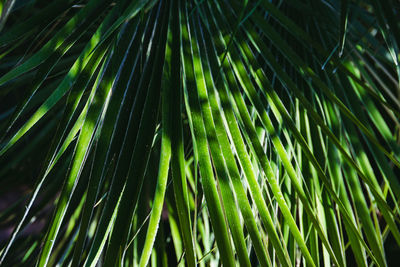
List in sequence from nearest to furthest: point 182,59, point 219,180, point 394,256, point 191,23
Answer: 1. point 219,180
2. point 182,59
3. point 191,23
4. point 394,256

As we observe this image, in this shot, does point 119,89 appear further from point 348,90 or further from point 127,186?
point 348,90

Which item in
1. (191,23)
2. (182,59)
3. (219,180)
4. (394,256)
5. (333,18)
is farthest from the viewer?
(394,256)

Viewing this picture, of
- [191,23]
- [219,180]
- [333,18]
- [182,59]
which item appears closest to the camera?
[219,180]

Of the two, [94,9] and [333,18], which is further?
[333,18]

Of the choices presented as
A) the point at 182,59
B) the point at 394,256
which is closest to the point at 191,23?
the point at 182,59

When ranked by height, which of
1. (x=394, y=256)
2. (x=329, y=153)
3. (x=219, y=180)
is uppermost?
(x=219, y=180)

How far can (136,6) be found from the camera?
1.64ft

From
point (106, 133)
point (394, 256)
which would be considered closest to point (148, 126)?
point (106, 133)

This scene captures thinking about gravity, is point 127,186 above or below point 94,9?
below

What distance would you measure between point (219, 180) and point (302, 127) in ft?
0.88

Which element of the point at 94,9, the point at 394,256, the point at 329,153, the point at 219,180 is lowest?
the point at 394,256

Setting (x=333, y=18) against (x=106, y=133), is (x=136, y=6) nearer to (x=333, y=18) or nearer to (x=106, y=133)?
(x=106, y=133)

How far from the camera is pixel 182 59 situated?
0.57m

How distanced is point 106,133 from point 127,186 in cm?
8
